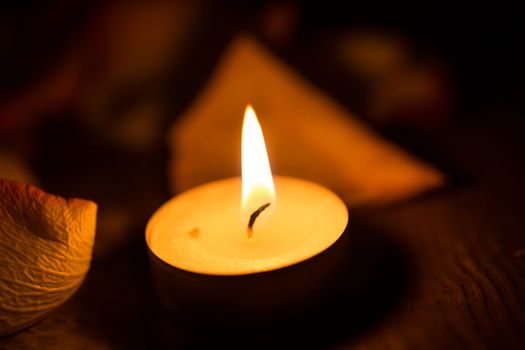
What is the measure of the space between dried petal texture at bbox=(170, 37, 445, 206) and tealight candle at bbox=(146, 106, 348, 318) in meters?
0.13

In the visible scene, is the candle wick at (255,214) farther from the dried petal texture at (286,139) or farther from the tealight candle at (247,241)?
the dried petal texture at (286,139)

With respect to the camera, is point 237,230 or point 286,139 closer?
point 237,230

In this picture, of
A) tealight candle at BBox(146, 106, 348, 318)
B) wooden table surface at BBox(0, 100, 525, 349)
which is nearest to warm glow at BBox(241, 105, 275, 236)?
tealight candle at BBox(146, 106, 348, 318)

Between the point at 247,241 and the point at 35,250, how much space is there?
21 centimetres

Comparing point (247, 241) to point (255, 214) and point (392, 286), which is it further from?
point (392, 286)

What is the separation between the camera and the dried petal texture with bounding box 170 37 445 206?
27.6 inches

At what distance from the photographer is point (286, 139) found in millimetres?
831

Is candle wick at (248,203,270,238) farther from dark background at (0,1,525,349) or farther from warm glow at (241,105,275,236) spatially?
dark background at (0,1,525,349)

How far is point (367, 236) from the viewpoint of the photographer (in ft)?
2.04

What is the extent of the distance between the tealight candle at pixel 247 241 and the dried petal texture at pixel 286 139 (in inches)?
5.0

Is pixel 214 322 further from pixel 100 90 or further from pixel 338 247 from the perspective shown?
pixel 100 90

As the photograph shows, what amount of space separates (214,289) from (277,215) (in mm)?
170

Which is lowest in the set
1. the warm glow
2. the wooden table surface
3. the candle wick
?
the wooden table surface

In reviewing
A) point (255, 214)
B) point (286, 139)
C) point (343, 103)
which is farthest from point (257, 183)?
point (343, 103)
